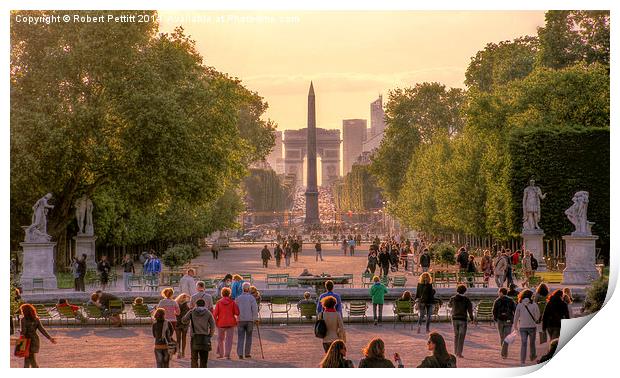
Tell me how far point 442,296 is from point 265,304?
4885mm

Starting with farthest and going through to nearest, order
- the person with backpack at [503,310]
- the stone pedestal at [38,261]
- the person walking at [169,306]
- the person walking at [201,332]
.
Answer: the stone pedestal at [38,261] < the person with backpack at [503,310] < the person walking at [169,306] < the person walking at [201,332]

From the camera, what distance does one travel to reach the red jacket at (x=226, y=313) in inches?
845

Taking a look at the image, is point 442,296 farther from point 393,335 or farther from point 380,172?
point 380,172

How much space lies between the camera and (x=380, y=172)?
91125mm

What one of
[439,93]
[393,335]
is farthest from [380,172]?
[393,335]

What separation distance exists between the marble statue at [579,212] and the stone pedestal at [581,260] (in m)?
0.34

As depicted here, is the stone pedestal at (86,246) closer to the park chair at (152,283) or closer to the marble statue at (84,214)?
the marble statue at (84,214)

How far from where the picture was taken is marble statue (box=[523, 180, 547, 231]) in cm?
4725

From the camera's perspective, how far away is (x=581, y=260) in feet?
128

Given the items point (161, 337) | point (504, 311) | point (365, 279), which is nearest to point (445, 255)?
point (365, 279)

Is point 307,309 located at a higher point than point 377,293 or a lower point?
lower

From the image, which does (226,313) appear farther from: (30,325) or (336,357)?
(336,357)

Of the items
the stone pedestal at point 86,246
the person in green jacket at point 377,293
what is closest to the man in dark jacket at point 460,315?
the person in green jacket at point 377,293

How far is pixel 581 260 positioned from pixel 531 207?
27.7 feet
